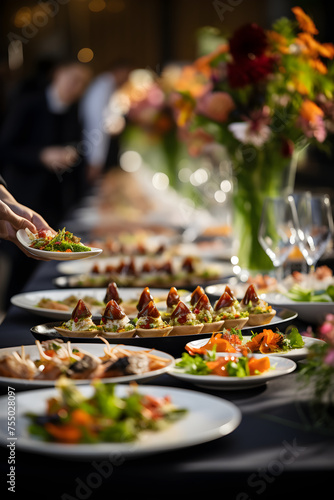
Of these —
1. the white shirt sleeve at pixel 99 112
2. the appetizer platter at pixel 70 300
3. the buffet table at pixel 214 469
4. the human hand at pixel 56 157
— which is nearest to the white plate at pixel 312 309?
the appetizer platter at pixel 70 300

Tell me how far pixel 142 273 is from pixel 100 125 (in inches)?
291

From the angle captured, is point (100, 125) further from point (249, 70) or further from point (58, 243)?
point (58, 243)

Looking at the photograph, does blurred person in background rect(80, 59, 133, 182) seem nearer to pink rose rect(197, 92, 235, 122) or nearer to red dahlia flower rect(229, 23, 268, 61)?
pink rose rect(197, 92, 235, 122)

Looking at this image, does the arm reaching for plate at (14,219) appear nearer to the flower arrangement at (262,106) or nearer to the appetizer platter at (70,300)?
the appetizer platter at (70,300)

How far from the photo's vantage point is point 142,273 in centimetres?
287

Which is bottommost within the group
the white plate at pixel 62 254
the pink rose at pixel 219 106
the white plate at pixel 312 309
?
the white plate at pixel 312 309

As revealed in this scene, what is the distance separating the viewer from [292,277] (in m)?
2.43

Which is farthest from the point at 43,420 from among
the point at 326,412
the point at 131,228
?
the point at 131,228

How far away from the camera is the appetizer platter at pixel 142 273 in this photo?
2.70 m

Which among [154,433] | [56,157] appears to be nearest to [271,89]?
[154,433]

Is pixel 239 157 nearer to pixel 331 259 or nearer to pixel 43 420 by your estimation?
pixel 331 259

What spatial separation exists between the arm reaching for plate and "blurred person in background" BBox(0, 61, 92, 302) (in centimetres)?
367

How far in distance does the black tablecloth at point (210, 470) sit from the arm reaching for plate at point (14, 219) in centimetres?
87

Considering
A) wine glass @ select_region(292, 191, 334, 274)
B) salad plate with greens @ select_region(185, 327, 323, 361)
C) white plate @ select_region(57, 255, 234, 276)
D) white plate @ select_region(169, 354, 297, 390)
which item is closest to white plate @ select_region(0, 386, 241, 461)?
white plate @ select_region(169, 354, 297, 390)
